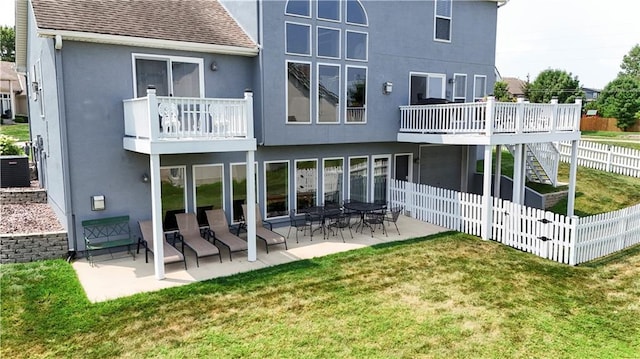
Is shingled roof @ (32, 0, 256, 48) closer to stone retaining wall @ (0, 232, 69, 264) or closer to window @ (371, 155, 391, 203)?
stone retaining wall @ (0, 232, 69, 264)

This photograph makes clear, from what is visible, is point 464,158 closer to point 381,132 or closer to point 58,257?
point 381,132

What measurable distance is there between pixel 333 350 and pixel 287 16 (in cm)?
942

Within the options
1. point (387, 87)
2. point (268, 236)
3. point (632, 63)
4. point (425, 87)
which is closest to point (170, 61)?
point (268, 236)

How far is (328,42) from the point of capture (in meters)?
13.3

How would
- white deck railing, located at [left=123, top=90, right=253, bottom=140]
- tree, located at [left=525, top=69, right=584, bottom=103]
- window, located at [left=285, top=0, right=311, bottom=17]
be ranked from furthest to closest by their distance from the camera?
tree, located at [left=525, top=69, right=584, bottom=103] → window, located at [left=285, top=0, right=311, bottom=17] → white deck railing, located at [left=123, top=90, right=253, bottom=140]

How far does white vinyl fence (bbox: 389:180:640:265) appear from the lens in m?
10.7

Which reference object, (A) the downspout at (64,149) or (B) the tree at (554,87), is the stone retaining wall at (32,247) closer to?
(A) the downspout at (64,149)

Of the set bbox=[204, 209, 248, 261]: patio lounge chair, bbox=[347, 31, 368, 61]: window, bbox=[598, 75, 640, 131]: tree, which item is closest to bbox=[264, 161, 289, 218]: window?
bbox=[204, 209, 248, 261]: patio lounge chair

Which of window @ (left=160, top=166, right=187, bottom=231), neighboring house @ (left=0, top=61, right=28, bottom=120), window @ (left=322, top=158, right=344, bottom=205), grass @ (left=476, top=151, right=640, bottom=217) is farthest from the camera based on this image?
neighboring house @ (left=0, top=61, right=28, bottom=120)

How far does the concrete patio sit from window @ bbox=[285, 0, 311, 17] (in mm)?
6459

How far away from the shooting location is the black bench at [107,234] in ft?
33.5

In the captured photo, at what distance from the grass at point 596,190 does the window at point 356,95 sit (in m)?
8.39

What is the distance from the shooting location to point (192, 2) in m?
13.8

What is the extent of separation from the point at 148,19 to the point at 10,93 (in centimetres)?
3741
